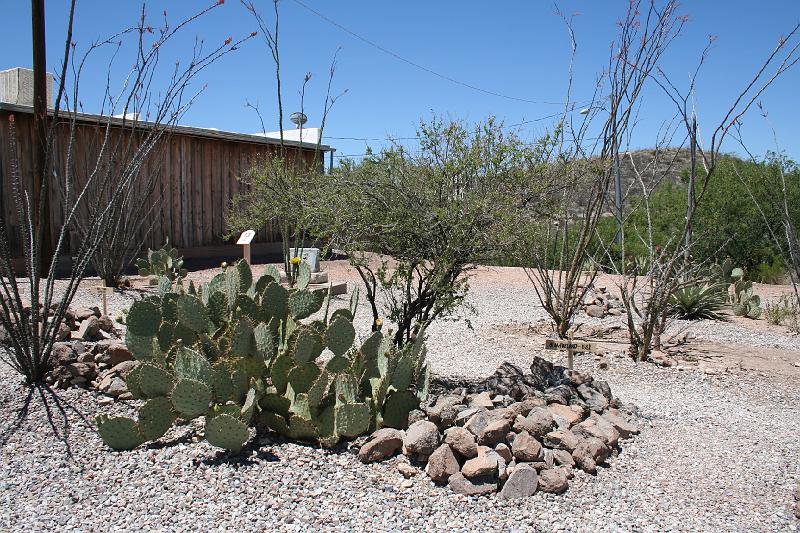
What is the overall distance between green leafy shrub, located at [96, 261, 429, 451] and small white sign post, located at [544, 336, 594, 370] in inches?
57.1

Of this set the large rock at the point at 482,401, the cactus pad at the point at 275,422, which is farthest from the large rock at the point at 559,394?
the cactus pad at the point at 275,422

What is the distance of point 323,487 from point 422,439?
0.57 meters

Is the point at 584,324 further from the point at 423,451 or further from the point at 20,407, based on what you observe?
the point at 20,407

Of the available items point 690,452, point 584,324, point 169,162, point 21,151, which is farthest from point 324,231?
point 169,162

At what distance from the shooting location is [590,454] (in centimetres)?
403

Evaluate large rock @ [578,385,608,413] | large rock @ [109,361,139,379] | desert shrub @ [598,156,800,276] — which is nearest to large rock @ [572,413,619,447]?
large rock @ [578,385,608,413]

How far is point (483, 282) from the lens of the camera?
13.3m

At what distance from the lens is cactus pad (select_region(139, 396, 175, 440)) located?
397 cm

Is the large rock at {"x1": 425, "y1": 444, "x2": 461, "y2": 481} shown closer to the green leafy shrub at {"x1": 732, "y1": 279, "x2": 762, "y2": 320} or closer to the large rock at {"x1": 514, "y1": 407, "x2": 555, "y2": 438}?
the large rock at {"x1": 514, "y1": 407, "x2": 555, "y2": 438}

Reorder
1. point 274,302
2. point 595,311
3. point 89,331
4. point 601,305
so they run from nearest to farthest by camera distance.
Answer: point 274,302
point 89,331
point 595,311
point 601,305

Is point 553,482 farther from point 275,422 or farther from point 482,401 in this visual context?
point 275,422

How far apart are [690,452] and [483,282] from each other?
29.3 ft

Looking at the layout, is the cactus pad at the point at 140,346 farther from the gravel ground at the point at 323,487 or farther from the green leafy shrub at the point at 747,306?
the green leafy shrub at the point at 747,306

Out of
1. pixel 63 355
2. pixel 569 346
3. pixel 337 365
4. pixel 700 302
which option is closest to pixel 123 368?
pixel 63 355
